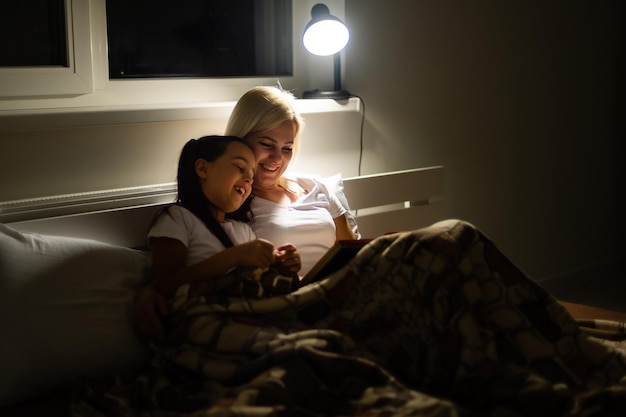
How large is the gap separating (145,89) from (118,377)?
102 cm

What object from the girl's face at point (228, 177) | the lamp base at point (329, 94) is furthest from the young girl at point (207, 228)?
the lamp base at point (329, 94)

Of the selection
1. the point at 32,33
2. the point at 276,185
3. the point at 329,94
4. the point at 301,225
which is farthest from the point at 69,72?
the point at 329,94

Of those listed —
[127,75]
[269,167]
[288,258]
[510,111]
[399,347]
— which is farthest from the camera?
[510,111]

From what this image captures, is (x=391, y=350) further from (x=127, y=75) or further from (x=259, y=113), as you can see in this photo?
(x=127, y=75)

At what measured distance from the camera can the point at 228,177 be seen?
1956 millimetres

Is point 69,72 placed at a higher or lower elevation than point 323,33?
lower

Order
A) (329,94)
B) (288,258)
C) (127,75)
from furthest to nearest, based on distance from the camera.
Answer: (329,94) → (127,75) → (288,258)

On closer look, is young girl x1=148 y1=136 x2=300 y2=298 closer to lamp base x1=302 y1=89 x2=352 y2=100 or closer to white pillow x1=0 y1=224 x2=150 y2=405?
white pillow x1=0 y1=224 x2=150 y2=405

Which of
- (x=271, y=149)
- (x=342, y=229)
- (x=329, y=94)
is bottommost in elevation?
(x=342, y=229)

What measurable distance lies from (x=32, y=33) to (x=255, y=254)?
3.00 feet

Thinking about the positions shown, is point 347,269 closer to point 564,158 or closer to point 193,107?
point 193,107

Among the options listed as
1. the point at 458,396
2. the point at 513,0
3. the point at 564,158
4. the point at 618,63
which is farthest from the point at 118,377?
the point at 618,63

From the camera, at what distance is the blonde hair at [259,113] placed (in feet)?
7.06

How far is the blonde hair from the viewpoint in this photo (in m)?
2.15
